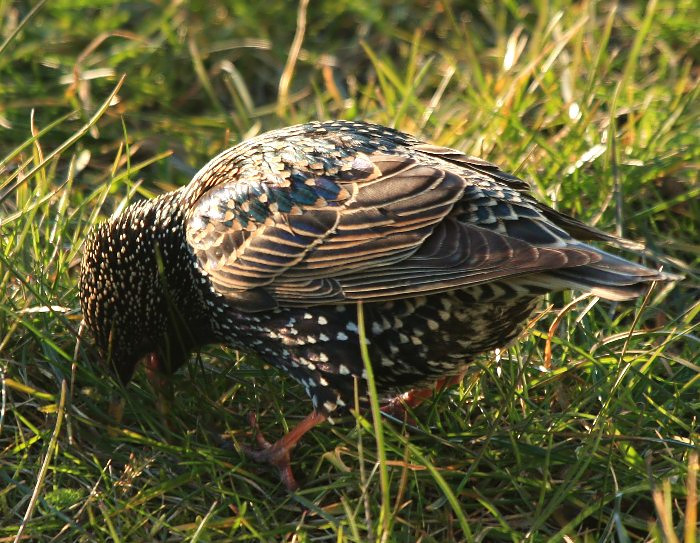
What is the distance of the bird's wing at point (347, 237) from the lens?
141 inches

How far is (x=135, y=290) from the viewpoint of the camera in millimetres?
4043

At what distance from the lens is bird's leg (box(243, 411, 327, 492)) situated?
12.4ft

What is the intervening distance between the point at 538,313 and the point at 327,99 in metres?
2.43

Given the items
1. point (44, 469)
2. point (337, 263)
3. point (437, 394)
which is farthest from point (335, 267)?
point (44, 469)

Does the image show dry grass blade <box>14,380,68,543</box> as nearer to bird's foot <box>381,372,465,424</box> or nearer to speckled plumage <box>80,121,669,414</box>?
speckled plumage <box>80,121,669,414</box>

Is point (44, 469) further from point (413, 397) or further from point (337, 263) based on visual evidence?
point (413, 397)

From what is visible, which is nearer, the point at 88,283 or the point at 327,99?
the point at 88,283

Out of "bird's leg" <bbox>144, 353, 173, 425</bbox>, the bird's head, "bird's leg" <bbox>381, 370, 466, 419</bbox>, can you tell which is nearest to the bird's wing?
the bird's head

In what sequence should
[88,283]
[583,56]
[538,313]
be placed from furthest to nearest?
[583,56] → [538,313] → [88,283]

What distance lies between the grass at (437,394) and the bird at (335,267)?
19cm

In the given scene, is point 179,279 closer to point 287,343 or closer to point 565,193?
point 287,343

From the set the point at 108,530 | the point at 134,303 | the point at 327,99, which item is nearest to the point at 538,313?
the point at 134,303

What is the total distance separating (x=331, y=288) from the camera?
3.74 metres

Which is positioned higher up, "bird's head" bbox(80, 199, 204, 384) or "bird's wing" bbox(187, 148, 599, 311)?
"bird's wing" bbox(187, 148, 599, 311)
